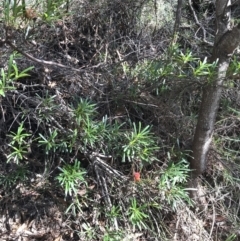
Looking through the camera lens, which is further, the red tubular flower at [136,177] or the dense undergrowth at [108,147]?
the red tubular flower at [136,177]

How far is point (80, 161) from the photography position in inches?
118

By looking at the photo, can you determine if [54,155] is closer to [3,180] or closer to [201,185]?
[3,180]

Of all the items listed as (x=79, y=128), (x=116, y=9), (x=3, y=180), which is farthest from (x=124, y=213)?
(x=116, y=9)

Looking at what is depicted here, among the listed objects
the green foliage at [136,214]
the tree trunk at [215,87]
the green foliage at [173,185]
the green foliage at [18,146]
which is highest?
the tree trunk at [215,87]

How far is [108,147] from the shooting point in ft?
9.37

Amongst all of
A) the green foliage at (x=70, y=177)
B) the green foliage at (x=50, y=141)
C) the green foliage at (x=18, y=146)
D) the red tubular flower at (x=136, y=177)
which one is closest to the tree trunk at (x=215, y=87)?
the red tubular flower at (x=136, y=177)

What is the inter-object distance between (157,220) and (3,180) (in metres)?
1.10

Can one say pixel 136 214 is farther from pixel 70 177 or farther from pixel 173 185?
pixel 70 177

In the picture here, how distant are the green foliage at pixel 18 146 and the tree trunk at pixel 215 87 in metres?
1.20

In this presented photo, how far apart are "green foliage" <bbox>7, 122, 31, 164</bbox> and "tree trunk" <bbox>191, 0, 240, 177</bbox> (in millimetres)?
→ 1195

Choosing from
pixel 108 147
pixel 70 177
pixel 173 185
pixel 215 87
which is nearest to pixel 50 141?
pixel 70 177

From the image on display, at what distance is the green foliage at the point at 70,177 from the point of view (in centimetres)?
269

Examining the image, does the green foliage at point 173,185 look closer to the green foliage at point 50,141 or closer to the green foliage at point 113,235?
the green foliage at point 113,235

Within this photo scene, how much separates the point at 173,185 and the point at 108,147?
51cm
